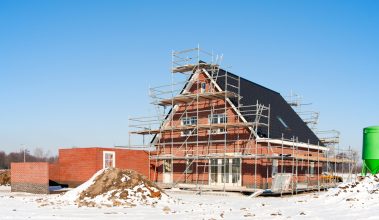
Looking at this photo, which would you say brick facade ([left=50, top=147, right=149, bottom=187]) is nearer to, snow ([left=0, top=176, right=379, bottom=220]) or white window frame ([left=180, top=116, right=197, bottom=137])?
white window frame ([left=180, top=116, right=197, bottom=137])

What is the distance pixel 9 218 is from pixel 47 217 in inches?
43.2

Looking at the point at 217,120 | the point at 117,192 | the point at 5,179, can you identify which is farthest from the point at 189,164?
the point at 5,179

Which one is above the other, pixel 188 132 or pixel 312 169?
pixel 188 132

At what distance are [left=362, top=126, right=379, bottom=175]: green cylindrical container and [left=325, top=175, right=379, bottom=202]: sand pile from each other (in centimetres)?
260

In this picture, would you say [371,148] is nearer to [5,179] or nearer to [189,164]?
[189,164]

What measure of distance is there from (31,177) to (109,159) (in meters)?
4.68

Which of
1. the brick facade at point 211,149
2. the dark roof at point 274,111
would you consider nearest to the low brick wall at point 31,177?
the brick facade at point 211,149

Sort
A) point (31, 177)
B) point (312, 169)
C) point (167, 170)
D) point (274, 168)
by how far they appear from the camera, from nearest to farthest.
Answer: point (31, 177) < point (274, 168) < point (167, 170) < point (312, 169)

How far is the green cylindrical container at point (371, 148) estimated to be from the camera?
19000 millimetres

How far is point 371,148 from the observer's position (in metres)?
19.2

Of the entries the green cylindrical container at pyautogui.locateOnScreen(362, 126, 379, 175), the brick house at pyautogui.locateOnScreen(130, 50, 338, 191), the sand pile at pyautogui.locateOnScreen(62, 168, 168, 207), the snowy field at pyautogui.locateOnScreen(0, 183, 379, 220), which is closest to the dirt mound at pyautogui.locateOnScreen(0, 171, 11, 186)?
the brick house at pyautogui.locateOnScreen(130, 50, 338, 191)

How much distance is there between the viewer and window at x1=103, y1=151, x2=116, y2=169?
87.6ft

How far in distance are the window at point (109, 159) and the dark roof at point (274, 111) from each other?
8104mm

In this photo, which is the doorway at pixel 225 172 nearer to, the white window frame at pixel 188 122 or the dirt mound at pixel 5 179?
the white window frame at pixel 188 122
